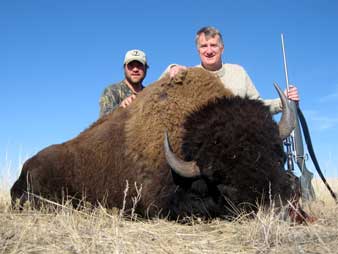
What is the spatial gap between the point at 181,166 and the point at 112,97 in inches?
161

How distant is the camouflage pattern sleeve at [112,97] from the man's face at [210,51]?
2.05m

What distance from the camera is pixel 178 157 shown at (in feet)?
17.5

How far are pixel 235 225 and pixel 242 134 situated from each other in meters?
1.01

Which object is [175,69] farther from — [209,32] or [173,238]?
[173,238]

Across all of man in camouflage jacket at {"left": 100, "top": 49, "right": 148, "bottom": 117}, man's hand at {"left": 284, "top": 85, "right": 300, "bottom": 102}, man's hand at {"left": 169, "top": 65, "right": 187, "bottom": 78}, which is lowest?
man's hand at {"left": 284, "top": 85, "right": 300, "bottom": 102}

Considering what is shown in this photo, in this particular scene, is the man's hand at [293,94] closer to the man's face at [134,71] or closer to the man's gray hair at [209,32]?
the man's gray hair at [209,32]

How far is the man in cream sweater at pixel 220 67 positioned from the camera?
7.52 m

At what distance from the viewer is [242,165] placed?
15.2 ft

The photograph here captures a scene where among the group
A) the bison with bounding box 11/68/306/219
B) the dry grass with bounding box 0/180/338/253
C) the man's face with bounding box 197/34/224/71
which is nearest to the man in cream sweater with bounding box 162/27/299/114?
the man's face with bounding box 197/34/224/71

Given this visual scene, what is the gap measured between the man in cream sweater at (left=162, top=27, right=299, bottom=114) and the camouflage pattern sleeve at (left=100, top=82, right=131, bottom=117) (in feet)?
6.58

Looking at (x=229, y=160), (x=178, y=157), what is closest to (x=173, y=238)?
(x=229, y=160)

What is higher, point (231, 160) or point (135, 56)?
point (135, 56)

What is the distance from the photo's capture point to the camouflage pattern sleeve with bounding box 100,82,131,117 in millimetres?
8758

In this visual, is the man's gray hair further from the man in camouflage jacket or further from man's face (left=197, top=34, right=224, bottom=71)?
the man in camouflage jacket
